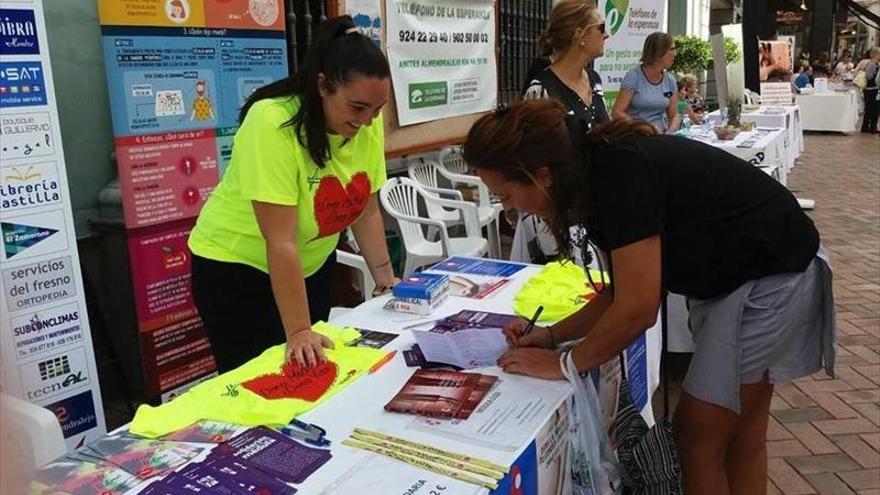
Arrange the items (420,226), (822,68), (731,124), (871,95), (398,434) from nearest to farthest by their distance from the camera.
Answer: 1. (398,434)
2. (420,226)
3. (731,124)
4. (871,95)
5. (822,68)

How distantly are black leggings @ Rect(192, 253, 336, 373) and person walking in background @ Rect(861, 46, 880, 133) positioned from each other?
14130mm

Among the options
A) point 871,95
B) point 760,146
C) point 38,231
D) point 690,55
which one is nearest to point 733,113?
point 760,146

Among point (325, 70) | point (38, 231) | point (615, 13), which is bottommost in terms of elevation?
point (38, 231)

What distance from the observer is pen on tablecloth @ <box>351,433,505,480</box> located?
1.19 metres

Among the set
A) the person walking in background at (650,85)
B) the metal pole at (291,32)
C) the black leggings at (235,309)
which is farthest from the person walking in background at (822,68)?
the black leggings at (235,309)

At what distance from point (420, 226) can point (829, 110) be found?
11.6 meters

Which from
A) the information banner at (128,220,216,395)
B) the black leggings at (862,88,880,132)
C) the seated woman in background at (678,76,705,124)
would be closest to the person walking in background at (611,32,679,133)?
the seated woman in background at (678,76,705,124)

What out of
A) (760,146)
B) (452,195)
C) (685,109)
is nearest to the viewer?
(452,195)

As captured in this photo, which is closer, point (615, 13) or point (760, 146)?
point (760, 146)

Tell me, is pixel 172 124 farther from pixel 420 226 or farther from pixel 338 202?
pixel 420 226

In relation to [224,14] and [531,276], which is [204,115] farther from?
[531,276]

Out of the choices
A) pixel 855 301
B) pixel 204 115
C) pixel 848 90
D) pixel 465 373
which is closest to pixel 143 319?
pixel 204 115

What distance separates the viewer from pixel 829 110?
13.2 m

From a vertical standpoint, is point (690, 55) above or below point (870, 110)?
above
